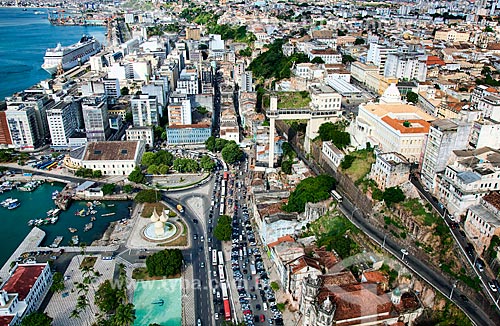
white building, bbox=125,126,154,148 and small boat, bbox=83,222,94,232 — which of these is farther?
white building, bbox=125,126,154,148

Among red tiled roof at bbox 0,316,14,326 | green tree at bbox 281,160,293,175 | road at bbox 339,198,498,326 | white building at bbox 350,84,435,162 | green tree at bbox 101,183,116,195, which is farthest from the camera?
green tree at bbox 281,160,293,175

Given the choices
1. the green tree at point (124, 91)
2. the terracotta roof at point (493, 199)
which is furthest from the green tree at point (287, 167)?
the green tree at point (124, 91)

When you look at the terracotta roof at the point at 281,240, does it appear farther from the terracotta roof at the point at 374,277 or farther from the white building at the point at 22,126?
the white building at the point at 22,126

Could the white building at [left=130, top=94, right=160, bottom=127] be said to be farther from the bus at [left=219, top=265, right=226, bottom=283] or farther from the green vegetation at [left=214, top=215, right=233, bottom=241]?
the bus at [left=219, top=265, right=226, bottom=283]

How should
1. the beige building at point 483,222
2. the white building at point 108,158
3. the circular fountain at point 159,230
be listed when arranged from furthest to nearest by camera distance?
the white building at point 108,158
the circular fountain at point 159,230
the beige building at point 483,222

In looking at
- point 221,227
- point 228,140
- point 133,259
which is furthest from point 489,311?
point 228,140

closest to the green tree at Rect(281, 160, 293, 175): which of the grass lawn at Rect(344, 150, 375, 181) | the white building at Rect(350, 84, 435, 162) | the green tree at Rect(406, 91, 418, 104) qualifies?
the white building at Rect(350, 84, 435, 162)
